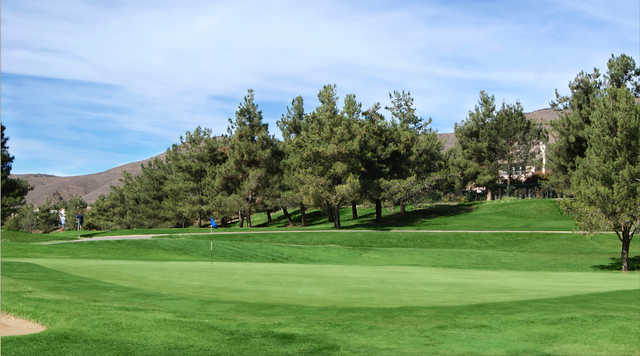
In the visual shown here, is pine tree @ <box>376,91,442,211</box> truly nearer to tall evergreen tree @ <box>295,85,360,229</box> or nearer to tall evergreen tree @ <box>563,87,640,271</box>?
tall evergreen tree @ <box>295,85,360,229</box>

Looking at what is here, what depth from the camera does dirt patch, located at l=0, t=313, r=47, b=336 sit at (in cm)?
1031

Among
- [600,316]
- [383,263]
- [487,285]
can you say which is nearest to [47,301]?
[600,316]

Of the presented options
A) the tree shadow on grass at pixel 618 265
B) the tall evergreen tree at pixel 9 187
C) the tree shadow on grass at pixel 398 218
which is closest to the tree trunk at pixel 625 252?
the tree shadow on grass at pixel 618 265

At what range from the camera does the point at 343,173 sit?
6138cm

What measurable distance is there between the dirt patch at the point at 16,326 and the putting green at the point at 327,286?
5.35 m

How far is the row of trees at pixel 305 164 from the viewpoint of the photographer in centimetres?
6257

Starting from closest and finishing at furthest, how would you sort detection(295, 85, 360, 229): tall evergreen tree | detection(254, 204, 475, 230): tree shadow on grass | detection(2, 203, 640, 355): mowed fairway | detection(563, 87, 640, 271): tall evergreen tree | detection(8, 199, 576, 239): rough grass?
1. detection(2, 203, 640, 355): mowed fairway
2. detection(563, 87, 640, 271): tall evergreen tree
3. detection(295, 85, 360, 229): tall evergreen tree
4. detection(8, 199, 576, 239): rough grass
5. detection(254, 204, 475, 230): tree shadow on grass

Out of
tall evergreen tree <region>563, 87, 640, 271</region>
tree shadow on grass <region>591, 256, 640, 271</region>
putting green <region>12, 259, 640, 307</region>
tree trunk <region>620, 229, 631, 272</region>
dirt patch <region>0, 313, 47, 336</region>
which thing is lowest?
tree shadow on grass <region>591, 256, 640, 271</region>

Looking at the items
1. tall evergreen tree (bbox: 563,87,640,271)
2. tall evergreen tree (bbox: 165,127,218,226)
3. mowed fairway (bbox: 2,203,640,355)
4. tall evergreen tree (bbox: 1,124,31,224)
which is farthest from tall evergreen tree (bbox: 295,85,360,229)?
tall evergreen tree (bbox: 1,124,31,224)

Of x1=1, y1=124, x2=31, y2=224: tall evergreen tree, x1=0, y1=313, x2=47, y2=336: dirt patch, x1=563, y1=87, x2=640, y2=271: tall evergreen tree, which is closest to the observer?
x1=0, y1=313, x2=47, y2=336: dirt patch

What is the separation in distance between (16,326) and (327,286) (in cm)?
1037

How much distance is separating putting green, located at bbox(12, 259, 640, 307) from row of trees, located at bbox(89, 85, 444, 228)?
3606 cm

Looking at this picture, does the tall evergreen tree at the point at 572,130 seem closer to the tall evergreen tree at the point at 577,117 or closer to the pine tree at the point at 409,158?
the tall evergreen tree at the point at 577,117

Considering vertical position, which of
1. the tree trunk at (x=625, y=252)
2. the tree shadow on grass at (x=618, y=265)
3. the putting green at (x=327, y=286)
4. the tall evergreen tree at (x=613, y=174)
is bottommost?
the tree shadow on grass at (x=618, y=265)
